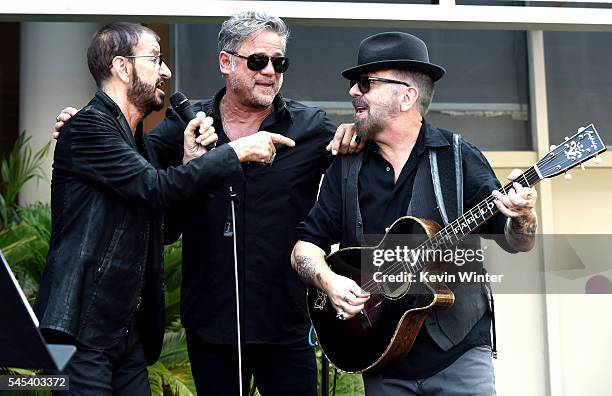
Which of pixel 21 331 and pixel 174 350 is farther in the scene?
pixel 174 350

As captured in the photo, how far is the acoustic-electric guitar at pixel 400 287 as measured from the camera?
143 inches

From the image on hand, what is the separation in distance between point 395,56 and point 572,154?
2.70 ft

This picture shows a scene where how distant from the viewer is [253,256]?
4.35m

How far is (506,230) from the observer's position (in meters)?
3.70

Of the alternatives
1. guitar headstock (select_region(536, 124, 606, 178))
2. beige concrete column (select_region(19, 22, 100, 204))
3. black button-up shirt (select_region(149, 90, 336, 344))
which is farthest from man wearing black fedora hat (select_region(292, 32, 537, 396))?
beige concrete column (select_region(19, 22, 100, 204))

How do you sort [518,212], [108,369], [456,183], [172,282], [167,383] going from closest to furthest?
[518,212]
[108,369]
[456,183]
[167,383]
[172,282]

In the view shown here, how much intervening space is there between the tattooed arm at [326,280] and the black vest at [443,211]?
6.1 inches

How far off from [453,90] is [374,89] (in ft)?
10.5

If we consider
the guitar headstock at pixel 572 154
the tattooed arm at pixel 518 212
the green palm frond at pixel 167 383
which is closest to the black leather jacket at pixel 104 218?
the tattooed arm at pixel 518 212

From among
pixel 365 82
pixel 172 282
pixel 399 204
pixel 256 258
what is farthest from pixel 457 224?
pixel 172 282

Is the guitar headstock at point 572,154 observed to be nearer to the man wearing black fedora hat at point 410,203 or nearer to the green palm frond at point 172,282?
the man wearing black fedora hat at point 410,203

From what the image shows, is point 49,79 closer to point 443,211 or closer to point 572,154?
point 443,211

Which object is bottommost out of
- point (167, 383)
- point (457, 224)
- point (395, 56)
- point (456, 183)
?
point (167, 383)

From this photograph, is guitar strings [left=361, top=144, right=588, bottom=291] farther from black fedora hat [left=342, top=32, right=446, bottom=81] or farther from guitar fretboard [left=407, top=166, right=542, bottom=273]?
black fedora hat [left=342, top=32, right=446, bottom=81]
